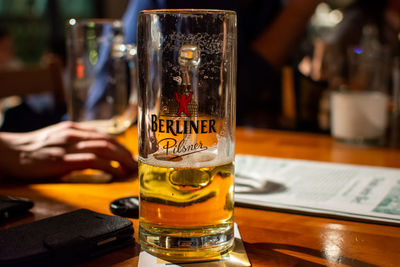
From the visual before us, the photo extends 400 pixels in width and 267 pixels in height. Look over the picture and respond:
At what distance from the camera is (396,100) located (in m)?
1.13

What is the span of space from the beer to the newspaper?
0.60 feet

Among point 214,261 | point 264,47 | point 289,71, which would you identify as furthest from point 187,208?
point 264,47

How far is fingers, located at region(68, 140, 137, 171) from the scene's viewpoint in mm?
774

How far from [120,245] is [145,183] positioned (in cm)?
7

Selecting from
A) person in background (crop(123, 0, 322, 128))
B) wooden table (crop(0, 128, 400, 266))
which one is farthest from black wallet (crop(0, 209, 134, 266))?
person in background (crop(123, 0, 322, 128))

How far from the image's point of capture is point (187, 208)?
0.44 m

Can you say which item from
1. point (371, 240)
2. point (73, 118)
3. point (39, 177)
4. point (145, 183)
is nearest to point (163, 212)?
point (145, 183)

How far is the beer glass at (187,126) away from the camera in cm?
43

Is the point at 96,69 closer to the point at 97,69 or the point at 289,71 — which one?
the point at 97,69

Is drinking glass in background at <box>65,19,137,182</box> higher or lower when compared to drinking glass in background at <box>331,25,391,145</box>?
higher

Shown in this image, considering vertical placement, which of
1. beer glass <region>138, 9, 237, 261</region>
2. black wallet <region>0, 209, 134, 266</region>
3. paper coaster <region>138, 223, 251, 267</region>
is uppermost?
beer glass <region>138, 9, 237, 261</region>

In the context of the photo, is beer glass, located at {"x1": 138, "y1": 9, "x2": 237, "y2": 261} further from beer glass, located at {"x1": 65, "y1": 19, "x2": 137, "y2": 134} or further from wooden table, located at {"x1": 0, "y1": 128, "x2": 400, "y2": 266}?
beer glass, located at {"x1": 65, "y1": 19, "x2": 137, "y2": 134}

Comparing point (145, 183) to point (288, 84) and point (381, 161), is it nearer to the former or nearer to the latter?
point (381, 161)

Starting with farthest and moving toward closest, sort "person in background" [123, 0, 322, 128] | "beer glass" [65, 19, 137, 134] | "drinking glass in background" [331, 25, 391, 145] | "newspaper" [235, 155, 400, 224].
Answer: "person in background" [123, 0, 322, 128] → "drinking glass in background" [331, 25, 391, 145] → "beer glass" [65, 19, 137, 134] → "newspaper" [235, 155, 400, 224]
